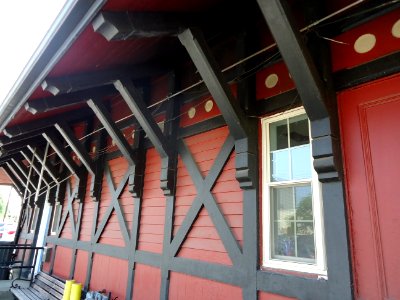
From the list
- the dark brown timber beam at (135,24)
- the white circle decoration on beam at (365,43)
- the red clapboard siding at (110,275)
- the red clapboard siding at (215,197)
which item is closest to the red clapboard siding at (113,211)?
the red clapboard siding at (110,275)

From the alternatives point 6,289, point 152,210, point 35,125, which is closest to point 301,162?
point 152,210

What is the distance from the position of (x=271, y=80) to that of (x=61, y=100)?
10.2 ft

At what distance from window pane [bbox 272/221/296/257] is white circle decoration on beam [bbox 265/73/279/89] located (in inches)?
57.9

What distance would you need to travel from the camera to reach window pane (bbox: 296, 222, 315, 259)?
268 cm

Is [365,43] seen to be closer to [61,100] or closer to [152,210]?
[152,210]

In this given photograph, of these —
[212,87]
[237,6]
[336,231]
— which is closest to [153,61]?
[237,6]

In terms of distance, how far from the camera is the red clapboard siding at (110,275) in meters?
4.88

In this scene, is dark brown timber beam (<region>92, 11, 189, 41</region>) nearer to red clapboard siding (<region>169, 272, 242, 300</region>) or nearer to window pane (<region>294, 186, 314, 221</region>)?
window pane (<region>294, 186, 314, 221</region>)

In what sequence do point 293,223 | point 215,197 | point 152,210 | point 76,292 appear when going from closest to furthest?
point 293,223, point 215,197, point 152,210, point 76,292

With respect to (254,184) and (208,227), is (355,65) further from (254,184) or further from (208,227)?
(208,227)

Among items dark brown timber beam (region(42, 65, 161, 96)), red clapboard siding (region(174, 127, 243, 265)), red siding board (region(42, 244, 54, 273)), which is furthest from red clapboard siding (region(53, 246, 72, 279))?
dark brown timber beam (region(42, 65, 161, 96))

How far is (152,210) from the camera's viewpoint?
4680 millimetres

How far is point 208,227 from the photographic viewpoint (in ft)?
11.9

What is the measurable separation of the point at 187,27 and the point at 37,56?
158 cm
